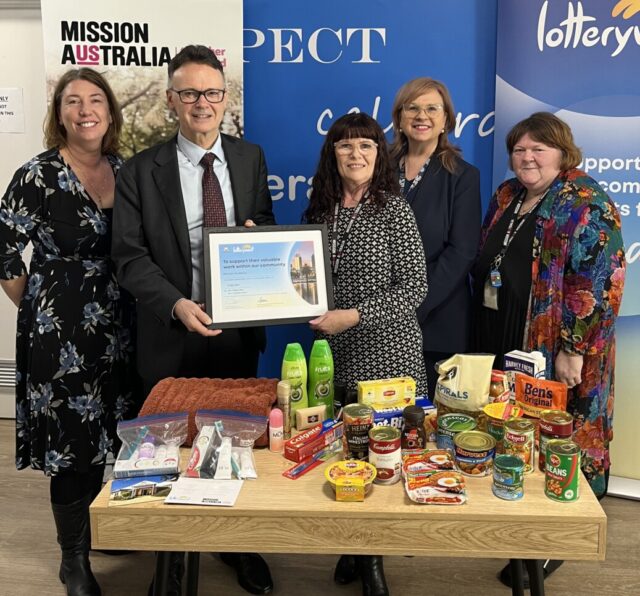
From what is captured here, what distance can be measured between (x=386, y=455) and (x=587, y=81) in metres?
2.16

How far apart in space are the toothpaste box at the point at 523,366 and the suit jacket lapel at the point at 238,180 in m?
1.08

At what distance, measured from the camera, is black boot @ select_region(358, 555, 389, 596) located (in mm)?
2428

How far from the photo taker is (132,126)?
128 inches

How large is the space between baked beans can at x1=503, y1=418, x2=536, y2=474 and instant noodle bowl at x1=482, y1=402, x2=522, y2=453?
4 cm

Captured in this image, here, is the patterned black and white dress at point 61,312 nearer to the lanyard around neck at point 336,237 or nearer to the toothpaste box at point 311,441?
the lanyard around neck at point 336,237

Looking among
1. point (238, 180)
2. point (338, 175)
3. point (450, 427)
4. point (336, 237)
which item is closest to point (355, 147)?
point (338, 175)

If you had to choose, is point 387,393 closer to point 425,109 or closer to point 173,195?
point 173,195

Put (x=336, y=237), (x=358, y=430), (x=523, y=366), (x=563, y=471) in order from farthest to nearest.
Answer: (x=336, y=237) → (x=523, y=366) → (x=358, y=430) → (x=563, y=471)

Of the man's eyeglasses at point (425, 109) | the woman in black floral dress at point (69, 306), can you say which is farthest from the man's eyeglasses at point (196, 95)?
the man's eyeglasses at point (425, 109)

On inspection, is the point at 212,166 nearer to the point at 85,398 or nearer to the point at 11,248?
the point at 11,248

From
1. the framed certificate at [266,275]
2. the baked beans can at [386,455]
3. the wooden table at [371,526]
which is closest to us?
the wooden table at [371,526]

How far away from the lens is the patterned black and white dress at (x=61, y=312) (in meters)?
2.36

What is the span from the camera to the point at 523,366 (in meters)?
1.85

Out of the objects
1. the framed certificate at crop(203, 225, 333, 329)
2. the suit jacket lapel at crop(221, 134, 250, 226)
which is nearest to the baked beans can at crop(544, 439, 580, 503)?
the framed certificate at crop(203, 225, 333, 329)
